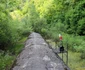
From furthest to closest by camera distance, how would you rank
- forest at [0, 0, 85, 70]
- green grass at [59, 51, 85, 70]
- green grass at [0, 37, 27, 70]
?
forest at [0, 0, 85, 70] → green grass at [59, 51, 85, 70] → green grass at [0, 37, 27, 70]

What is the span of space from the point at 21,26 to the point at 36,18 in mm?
3664

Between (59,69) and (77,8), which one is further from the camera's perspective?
(77,8)

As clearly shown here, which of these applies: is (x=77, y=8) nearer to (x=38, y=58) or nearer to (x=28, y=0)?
(x=38, y=58)

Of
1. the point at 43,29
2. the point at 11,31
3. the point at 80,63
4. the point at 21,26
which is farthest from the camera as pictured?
the point at 43,29

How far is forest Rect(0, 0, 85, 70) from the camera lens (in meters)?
17.2

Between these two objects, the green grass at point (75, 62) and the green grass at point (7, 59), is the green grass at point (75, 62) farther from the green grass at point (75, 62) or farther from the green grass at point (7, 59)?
the green grass at point (7, 59)

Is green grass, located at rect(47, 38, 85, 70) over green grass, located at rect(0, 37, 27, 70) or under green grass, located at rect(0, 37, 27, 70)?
under

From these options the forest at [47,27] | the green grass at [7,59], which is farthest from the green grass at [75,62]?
the green grass at [7,59]

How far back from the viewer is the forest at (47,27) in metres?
17.2

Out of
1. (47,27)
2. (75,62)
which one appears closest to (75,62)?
(75,62)

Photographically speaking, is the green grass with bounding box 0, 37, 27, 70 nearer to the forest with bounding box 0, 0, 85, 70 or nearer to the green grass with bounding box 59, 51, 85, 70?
the forest with bounding box 0, 0, 85, 70

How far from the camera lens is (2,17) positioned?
16219 mm

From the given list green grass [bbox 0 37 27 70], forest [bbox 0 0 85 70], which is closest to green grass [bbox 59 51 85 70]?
forest [bbox 0 0 85 70]

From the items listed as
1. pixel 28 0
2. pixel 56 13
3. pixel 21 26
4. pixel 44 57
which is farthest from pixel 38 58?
pixel 28 0
